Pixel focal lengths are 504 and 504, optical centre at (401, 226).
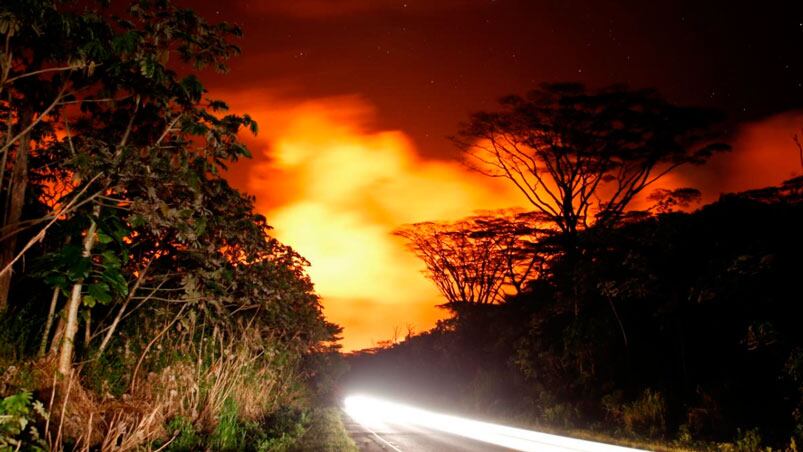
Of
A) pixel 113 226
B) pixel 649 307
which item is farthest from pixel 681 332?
pixel 113 226

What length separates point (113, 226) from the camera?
585 cm

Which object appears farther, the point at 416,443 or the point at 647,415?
the point at 647,415

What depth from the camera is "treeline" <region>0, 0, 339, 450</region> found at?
525 centimetres

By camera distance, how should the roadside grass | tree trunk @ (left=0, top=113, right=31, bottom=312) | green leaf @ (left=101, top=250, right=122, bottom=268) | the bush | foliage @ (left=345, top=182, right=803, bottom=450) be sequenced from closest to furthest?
green leaf @ (left=101, top=250, right=122, bottom=268), tree trunk @ (left=0, top=113, right=31, bottom=312), the roadside grass, foliage @ (left=345, top=182, right=803, bottom=450), the bush

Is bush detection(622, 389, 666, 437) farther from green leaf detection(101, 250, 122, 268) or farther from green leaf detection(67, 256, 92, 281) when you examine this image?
green leaf detection(67, 256, 92, 281)

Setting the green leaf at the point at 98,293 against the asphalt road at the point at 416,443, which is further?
the asphalt road at the point at 416,443

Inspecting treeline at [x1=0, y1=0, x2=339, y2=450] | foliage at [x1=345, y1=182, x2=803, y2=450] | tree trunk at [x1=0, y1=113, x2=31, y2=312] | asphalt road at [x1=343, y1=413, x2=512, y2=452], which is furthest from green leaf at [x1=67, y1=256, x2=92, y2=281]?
foliage at [x1=345, y1=182, x2=803, y2=450]

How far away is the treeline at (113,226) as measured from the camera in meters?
5.25

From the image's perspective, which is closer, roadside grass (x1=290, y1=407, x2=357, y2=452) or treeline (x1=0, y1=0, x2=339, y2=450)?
treeline (x1=0, y1=0, x2=339, y2=450)

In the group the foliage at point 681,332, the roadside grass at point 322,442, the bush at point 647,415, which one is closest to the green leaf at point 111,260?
the roadside grass at point 322,442

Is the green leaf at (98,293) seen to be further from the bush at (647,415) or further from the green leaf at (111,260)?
the bush at (647,415)

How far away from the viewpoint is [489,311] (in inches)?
1347

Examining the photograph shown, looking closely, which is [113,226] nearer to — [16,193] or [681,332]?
[16,193]

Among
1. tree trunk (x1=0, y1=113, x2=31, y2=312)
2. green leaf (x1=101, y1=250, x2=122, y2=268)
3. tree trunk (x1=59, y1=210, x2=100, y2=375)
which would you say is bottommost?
tree trunk (x1=59, y1=210, x2=100, y2=375)
